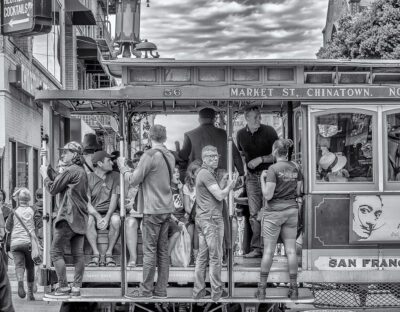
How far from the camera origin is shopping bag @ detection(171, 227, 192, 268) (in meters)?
9.66

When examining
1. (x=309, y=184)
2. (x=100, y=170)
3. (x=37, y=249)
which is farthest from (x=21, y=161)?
(x=309, y=184)

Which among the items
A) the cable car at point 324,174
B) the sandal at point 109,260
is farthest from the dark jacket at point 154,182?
the sandal at point 109,260

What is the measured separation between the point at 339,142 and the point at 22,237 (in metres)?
5.66

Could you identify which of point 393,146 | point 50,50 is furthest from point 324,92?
point 50,50

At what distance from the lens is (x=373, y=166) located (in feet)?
31.8

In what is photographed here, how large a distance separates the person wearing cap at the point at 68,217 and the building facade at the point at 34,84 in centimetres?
48

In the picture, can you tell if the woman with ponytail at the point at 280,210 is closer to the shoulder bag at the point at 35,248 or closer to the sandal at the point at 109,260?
the sandal at the point at 109,260

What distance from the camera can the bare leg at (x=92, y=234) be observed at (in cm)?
971

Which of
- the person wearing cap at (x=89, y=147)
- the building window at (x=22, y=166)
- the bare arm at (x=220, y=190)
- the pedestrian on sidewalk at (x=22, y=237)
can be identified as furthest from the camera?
the building window at (x=22, y=166)

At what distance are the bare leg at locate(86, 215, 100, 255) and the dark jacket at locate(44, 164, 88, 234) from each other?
0.98 feet

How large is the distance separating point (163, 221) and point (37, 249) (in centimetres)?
381

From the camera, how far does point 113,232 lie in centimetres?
964

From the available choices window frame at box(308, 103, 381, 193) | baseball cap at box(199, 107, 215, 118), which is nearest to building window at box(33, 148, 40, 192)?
baseball cap at box(199, 107, 215, 118)

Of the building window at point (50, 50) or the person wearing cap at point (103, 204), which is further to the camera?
the building window at point (50, 50)
